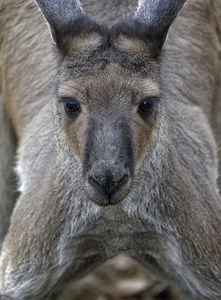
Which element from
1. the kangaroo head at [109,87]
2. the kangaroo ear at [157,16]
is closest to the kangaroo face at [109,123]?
the kangaroo head at [109,87]

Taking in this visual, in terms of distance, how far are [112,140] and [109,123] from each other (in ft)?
0.38

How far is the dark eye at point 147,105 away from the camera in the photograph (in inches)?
209

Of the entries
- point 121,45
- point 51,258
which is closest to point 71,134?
point 121,45

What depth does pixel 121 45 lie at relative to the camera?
535cm

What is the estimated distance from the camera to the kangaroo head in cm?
507

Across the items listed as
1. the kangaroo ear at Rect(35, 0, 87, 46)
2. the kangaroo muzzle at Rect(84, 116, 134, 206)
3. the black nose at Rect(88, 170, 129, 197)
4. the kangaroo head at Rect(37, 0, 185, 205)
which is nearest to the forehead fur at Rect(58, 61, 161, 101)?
the kangaroo head at Rect(37, 0, 185, 205)

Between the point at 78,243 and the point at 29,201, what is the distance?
470 mm

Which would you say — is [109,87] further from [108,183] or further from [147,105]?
[108,183]

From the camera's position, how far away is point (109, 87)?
5.19 metres

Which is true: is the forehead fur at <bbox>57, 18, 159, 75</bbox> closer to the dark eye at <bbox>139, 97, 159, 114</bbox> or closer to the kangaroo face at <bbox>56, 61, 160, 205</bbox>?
the kangaroo face at <bbox>56, 61, 160, 205</bbox>

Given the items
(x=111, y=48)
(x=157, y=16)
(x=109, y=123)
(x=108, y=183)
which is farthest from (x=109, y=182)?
(x=157, y=16)

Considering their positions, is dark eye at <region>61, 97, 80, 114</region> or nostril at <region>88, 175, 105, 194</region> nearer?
nostril at <region>88, 175, 105, 194</region>

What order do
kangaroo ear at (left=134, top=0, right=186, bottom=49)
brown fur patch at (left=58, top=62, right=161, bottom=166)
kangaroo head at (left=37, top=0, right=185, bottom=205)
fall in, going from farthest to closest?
kangaroo ear at (left=134, top=0, right=186, bottom=49) < brown fur patch at (left=58, top=62, right=161, bottom=166) < kangaroo head at (left=37, top=0, right=185, bottom=205)

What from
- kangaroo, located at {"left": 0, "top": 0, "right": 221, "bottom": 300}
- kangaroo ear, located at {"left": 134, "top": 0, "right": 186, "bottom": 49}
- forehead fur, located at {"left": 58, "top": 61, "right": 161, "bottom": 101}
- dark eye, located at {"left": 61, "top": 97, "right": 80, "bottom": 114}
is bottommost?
kangaroo, located at {"left": 0, "top": 0, "right": 221, "bottom": 300}
